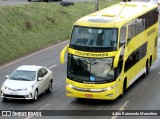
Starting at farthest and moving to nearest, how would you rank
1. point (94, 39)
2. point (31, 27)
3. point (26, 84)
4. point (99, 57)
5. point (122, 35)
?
point (31, 27) → point (122, 35) → point (26, 84) → point (94, 39) → point (99, 57)

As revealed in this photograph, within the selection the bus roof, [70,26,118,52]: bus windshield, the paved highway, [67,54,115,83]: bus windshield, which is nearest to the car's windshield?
the paved highway

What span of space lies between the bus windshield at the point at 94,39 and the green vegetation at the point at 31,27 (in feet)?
42.0

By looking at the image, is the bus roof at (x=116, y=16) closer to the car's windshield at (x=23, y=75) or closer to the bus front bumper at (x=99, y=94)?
the bus front bumper at (x=99, y=94)

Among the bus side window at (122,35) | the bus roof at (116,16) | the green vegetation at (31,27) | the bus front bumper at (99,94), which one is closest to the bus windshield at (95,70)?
the bus front bumper at (99,94)

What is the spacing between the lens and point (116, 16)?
87.2 ft

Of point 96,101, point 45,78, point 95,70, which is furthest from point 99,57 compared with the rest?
point 45,78

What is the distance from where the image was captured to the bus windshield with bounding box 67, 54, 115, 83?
24109mm

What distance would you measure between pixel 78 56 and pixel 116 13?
4696mm

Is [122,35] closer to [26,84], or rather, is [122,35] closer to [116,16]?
[116,16]

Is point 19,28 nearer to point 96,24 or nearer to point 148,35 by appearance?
point 148,35

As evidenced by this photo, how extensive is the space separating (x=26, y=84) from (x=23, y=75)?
103 centimetres

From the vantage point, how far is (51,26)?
4866 centimetres

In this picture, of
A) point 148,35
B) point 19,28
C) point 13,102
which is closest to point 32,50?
point 19,28

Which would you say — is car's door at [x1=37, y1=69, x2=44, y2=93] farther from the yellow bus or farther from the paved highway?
the yellow bus
